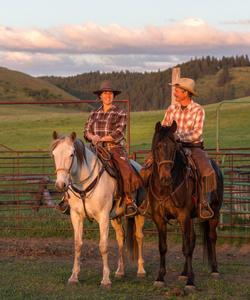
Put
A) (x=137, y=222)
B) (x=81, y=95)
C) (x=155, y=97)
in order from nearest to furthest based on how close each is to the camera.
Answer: (x=137, y=222), (x=155, y=97), (x=81, y=95)

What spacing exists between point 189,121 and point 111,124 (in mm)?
1015

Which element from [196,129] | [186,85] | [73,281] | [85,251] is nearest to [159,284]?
[73,281]

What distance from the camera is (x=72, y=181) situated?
26.5 ft

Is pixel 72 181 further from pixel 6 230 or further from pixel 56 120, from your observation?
pixel 56 120

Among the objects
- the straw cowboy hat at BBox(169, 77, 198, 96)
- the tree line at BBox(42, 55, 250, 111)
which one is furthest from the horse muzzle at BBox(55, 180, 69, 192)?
the tree line at BBox(42, 55, 250, 111)

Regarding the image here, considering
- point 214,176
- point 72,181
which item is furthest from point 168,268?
point 72,181

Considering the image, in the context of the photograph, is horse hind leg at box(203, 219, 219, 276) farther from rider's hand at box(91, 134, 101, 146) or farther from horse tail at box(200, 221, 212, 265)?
rider's hand at box(91, 134, 101, 146)

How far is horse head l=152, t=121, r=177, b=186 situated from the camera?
7836 millimetres

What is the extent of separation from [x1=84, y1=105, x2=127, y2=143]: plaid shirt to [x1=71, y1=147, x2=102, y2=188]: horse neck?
571mm

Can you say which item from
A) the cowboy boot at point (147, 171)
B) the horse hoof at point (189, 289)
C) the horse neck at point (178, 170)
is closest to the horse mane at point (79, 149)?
the cowboy boot at point (147, 171)

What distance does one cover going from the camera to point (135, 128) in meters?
46.0

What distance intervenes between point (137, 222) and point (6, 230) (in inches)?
164

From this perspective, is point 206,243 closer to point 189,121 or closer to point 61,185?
point 189,121

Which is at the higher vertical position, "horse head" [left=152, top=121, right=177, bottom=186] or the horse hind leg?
"horse head" [left=152, top=121, right=177, bottom=186]
